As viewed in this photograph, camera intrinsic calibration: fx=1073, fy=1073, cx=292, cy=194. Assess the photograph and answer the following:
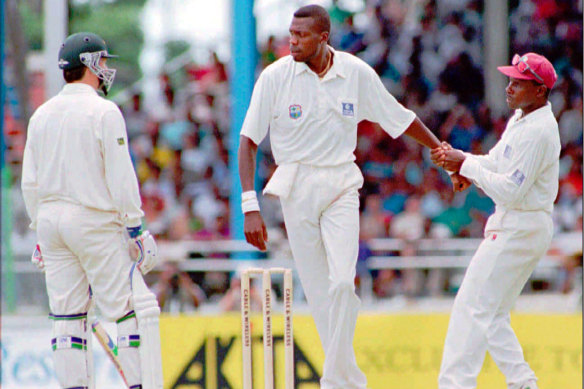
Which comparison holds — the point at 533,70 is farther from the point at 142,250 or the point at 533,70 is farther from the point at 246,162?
the point at 142,250

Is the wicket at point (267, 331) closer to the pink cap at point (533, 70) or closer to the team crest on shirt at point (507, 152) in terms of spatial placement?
the team crest on shirt at point (507, 152)

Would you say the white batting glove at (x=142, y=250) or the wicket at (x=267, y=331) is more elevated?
the white batting glove at (x=142, y=250)

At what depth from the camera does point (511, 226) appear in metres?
6.27

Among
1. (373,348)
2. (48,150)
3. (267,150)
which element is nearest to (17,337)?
(373,348)

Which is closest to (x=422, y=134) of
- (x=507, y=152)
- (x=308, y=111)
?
(x=507, y=152)

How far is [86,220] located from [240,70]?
16.2 ft

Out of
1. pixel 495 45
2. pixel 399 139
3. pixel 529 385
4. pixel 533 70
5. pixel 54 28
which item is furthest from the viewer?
pixel 495 45

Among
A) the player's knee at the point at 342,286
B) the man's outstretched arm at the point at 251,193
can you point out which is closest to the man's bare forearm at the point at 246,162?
the man's outstretched arm at the point at 251,193

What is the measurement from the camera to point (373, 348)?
27.3 feet

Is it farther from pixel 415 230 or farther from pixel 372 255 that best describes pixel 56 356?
pixel 415 230

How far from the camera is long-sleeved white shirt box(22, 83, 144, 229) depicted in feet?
18.9

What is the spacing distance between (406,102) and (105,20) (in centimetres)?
2613

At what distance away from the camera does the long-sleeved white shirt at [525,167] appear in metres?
6.10

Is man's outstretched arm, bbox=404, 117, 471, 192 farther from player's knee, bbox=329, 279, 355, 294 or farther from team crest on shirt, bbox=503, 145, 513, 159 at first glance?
player's knee, bbox=329, 279, 355, 294
